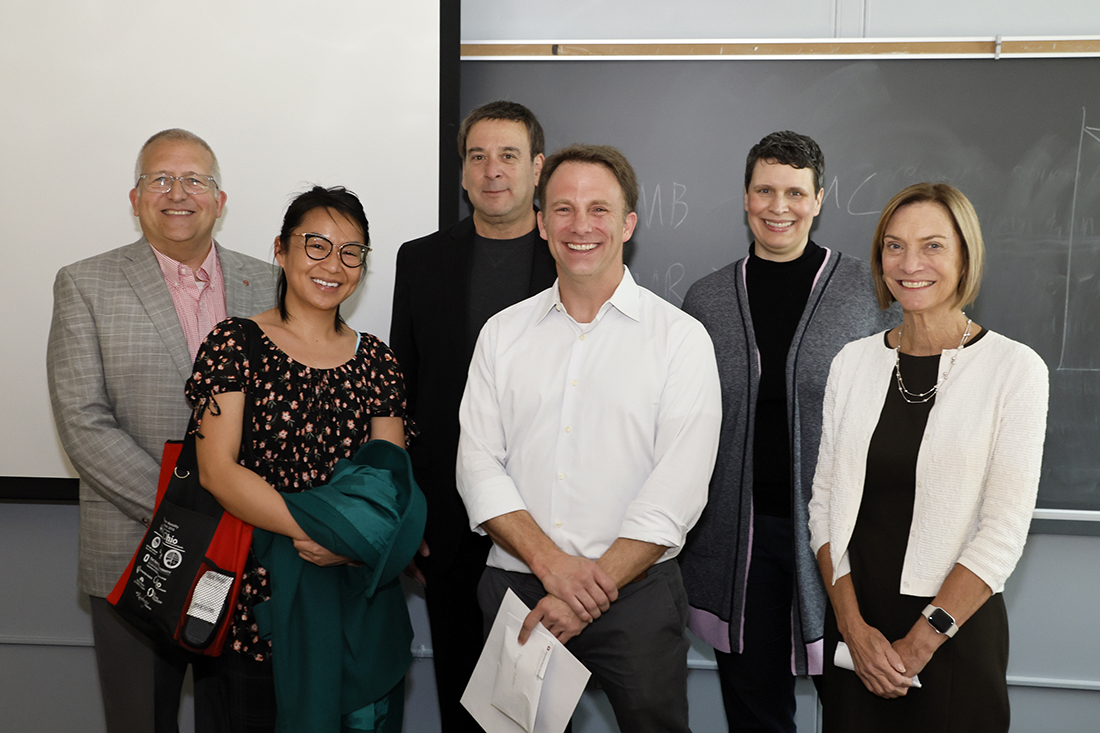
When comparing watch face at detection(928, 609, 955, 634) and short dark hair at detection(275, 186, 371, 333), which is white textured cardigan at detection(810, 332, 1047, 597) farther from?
short dark hair at detection(275, 186, 371, 333)

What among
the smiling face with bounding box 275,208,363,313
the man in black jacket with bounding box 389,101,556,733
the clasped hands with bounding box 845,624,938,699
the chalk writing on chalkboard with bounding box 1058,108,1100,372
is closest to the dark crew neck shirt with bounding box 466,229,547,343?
the man in black jacket with bounding box 389,101,556,733

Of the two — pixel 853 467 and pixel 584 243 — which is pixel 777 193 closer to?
pixel 584 243

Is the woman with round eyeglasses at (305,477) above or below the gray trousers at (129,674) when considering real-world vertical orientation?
above

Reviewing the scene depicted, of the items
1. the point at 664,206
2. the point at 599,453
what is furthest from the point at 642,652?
the point at 664,206

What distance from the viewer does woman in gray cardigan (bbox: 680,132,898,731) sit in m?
2.00

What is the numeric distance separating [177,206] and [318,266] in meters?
0.67

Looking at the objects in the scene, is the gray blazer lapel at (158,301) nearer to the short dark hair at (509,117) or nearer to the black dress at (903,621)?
the short dark hair at (509,117)

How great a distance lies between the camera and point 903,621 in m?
1.63

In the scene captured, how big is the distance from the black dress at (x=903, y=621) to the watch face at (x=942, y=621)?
0.07 m

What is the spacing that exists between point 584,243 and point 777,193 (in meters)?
0.66

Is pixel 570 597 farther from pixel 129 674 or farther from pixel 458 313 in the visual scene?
pixel 129 674

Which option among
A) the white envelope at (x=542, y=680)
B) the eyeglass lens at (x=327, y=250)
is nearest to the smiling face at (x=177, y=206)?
the eyeglass lens at (x=327, y=250)

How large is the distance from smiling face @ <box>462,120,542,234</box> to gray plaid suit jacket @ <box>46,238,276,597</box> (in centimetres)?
97

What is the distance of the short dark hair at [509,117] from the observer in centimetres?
228
